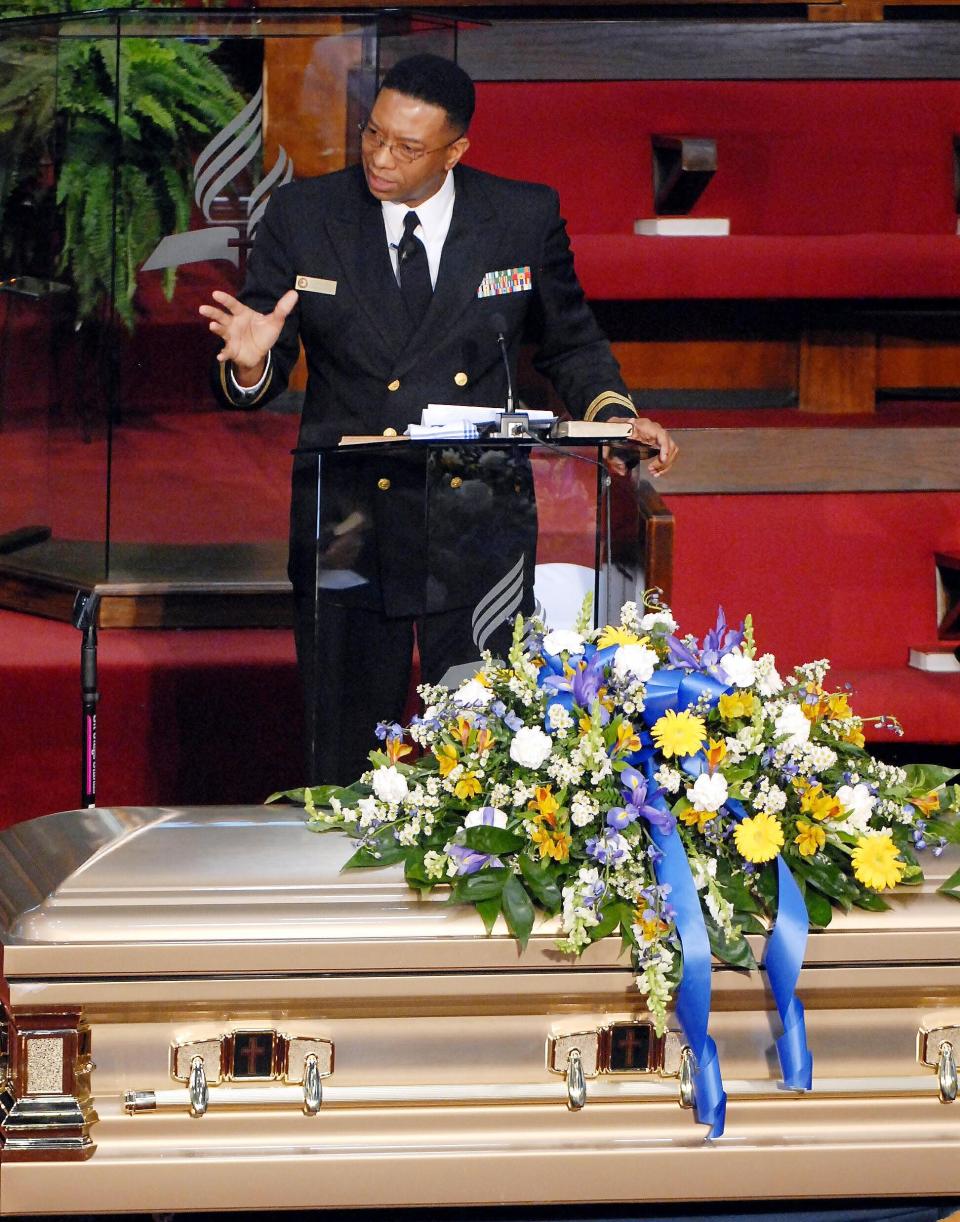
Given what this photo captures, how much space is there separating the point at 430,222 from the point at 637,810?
995 mm

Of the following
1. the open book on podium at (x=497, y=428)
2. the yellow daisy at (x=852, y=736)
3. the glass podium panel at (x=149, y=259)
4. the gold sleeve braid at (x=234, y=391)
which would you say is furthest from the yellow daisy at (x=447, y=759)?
the glass podium panel at (x=149, y=259)

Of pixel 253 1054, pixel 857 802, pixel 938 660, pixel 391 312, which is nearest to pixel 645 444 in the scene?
pixel 391 312

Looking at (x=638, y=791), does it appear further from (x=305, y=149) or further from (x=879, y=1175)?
(x=305, y=149)

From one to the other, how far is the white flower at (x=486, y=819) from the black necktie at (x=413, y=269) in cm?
89

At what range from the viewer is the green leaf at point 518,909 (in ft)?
4.15

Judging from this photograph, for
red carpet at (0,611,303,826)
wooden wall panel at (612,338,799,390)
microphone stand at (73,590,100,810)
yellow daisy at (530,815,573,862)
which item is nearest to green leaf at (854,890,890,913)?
yellow daisy at (530,815,573,862)

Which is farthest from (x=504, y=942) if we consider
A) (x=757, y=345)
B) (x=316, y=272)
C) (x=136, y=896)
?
(x=757, y=345)

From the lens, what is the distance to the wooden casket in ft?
4.08

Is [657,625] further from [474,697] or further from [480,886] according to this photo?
[480,886]

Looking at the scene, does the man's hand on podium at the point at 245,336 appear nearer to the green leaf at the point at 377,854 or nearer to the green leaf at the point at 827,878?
the green leaf at the point at 377,854

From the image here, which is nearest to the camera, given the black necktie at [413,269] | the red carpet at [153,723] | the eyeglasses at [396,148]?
the eyeglasses at [396,148]

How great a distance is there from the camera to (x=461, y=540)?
5.94ft

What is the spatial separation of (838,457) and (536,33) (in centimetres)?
109

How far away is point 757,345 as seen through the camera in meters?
3.59
